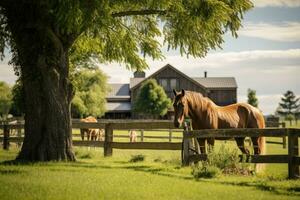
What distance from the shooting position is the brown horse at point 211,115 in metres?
14.8

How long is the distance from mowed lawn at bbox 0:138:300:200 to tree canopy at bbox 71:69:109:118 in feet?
199

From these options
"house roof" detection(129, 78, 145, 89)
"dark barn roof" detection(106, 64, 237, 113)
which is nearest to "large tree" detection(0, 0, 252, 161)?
"dark barn roof" detection(106, 64, 237, 113)

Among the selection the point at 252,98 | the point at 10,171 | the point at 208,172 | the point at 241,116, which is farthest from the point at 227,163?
the point at 252,98

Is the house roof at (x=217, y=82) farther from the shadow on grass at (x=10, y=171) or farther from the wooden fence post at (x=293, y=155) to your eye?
the shadow on grass at (x=10, y=171)

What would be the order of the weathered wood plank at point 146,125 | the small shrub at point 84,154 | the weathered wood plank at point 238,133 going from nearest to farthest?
the weathered wood plank at point 238,133 → the weathered wood plank at point 146,125 → the small shrub at point 84,154

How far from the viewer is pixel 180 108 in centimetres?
1462

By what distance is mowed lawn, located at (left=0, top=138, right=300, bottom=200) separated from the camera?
9.58 metres

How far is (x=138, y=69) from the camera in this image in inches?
816

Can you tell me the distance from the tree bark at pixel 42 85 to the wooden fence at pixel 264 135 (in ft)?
12.9

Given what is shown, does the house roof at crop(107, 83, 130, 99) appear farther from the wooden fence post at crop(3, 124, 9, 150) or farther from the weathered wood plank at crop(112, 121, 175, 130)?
the weathered wood plank at crop(112, 121, 175, 130)

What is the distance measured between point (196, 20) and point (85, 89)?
6848 centimetres

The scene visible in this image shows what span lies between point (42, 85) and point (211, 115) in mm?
5564

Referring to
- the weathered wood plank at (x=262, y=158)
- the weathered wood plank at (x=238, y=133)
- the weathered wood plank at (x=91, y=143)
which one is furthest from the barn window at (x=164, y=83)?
the weathered wood plank at (x=262, y=158)

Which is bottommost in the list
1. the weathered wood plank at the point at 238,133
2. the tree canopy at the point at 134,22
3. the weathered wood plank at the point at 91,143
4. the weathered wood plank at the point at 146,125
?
the weathered wood plank at the point at 91,143
